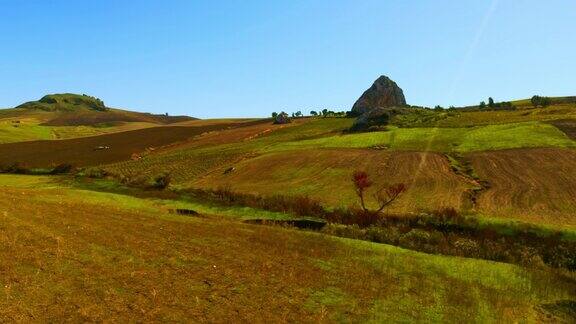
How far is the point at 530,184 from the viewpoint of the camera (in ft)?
191

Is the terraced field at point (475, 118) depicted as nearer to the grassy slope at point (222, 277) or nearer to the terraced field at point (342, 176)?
the terraced field at point (342, 176)

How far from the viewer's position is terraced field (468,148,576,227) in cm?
4859

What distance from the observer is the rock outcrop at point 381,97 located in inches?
6147

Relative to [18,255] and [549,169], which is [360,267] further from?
[549,169]

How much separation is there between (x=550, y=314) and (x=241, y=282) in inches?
620

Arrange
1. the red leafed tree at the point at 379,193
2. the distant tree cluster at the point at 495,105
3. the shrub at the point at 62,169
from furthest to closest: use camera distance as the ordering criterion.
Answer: the distant tree cluster at the point at 495,105, the shrub at the point at 62,169, the red leafed tree at the point at 379,193

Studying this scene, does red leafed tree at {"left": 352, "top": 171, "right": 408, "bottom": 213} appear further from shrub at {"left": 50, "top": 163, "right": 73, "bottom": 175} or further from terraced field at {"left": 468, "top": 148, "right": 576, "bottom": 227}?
shrub at {"left": 50, "top": 163, "right": 73, "bottom": 175}

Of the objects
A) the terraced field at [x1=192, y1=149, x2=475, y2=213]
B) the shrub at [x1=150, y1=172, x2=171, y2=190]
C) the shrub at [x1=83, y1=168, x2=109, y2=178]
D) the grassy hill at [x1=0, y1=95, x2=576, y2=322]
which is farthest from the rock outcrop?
the shrub at [x1=150, y1=172, x2=171, y2=190]

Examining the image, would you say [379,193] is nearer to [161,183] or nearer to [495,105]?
[161,183]

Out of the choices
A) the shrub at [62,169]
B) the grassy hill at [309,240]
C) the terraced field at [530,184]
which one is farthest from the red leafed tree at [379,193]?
the shrub at [62,169]

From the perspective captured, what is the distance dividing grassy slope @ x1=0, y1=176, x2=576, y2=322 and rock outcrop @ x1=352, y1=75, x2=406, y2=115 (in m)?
123

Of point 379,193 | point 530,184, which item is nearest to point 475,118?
point 530,184

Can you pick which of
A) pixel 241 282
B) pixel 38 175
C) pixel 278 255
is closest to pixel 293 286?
pixel 241 282

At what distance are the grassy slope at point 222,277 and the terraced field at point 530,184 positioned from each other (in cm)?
1742
